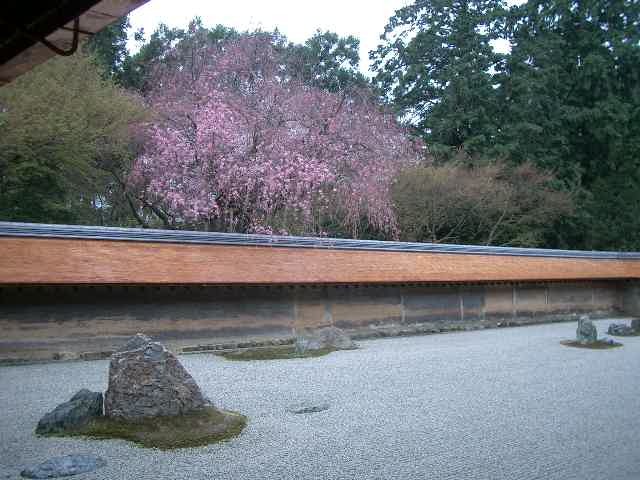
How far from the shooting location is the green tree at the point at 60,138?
12.3 metres

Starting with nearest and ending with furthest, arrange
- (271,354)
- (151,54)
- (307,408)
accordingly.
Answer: (307,408)
(271,354)
(151,54)

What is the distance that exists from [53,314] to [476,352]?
266 inches

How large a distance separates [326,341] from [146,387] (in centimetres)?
549

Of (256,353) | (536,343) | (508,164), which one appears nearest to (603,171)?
(508,164)

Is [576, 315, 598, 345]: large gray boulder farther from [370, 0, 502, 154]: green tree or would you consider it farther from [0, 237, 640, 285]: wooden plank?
[370, 0, 502, 154]: green tree

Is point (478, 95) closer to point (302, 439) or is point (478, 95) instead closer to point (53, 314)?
point (53, 314)

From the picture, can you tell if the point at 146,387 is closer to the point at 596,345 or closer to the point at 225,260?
the point at 225,260

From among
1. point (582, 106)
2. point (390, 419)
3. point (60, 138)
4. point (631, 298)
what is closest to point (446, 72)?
point (582, 106)

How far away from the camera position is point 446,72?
23.6 meters

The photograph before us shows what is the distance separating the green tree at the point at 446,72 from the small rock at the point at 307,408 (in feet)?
56.3

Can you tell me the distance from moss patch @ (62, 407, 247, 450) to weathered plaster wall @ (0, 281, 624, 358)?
4.29m

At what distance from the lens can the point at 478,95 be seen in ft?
75.6

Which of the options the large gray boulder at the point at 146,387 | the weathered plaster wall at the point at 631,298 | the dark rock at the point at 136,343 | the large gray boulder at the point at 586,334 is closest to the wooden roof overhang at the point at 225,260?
the large gray boulder at the point at 586,334

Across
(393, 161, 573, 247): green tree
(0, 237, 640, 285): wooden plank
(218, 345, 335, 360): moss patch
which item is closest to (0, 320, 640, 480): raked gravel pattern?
(218, 345, 335, 360): moss patch
